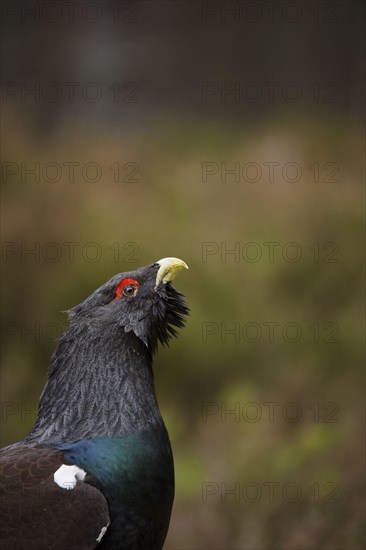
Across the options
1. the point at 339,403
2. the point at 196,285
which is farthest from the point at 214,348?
the point at 339,403

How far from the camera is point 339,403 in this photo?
218 inches

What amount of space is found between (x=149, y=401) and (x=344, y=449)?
249cm

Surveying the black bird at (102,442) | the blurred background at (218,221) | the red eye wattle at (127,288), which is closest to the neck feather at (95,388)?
the black bird at (102,442)

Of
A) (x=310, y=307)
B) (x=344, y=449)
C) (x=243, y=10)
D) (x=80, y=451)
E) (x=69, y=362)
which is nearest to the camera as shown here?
(x=80, y=451)

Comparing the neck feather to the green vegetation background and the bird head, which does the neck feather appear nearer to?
the bird head

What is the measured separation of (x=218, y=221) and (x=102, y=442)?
373cm

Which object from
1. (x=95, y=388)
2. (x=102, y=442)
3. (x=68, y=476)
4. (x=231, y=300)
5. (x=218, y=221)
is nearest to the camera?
(x=68, y=476)

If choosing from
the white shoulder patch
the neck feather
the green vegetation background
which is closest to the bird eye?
the neck feather

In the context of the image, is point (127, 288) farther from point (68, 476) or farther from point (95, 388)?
point (68, 476)

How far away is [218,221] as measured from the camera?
6.50 meters

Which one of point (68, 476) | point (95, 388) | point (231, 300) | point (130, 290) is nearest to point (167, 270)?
point (130, 290)

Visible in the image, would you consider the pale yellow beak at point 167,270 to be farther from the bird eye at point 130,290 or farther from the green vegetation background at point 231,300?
the green vegetation background at point 231,300

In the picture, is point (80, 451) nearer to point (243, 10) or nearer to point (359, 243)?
point (359, 243)

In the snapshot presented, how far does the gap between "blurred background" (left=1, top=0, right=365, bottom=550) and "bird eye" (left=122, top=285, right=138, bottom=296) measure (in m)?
2.18
